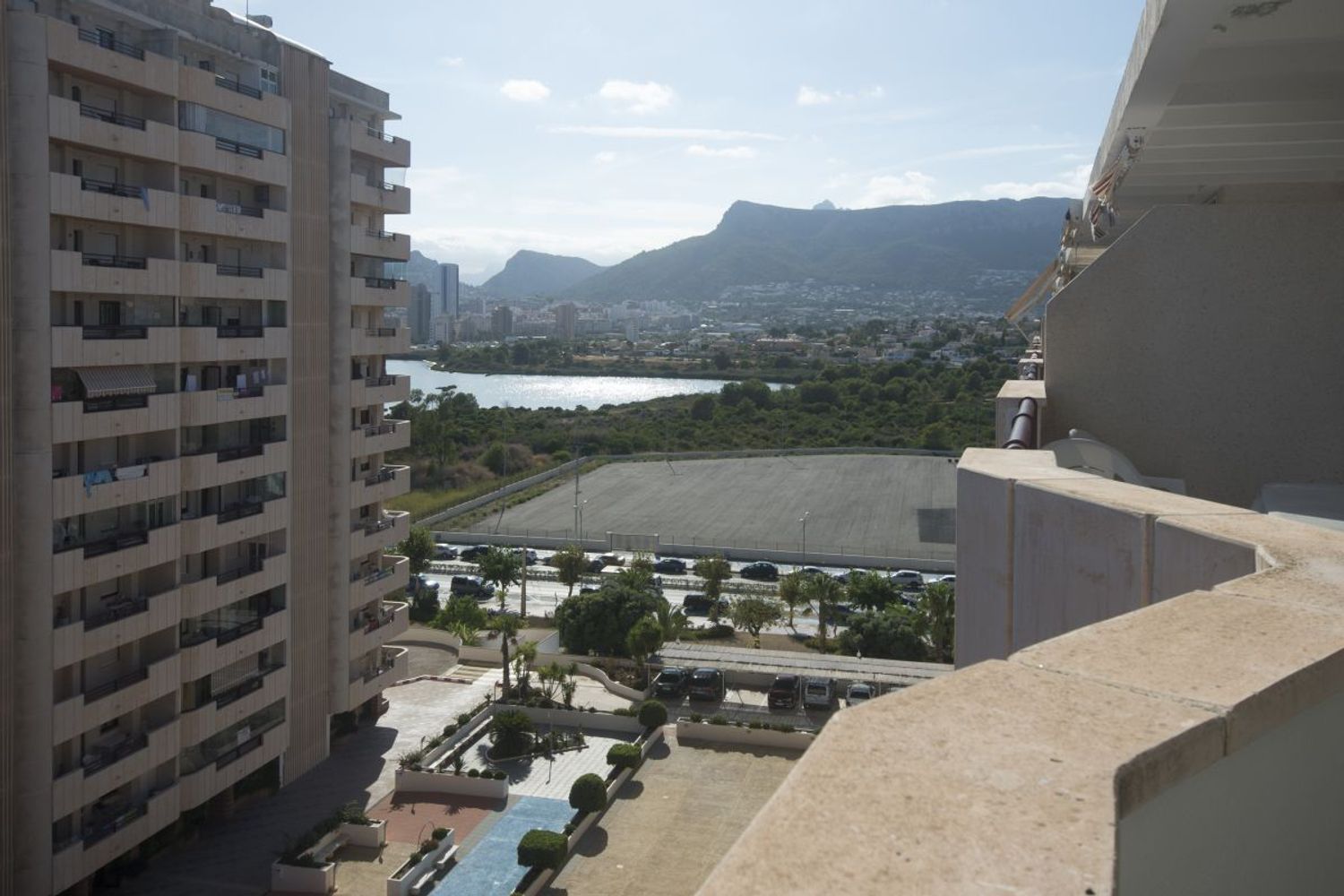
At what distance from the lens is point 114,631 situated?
12.1 meters

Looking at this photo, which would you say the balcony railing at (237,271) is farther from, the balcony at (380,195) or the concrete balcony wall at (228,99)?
the balcony at (380,195)

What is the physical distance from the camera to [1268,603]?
1.86m

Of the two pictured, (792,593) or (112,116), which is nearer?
(112,116)

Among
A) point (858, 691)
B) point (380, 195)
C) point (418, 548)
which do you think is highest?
point (380, 195)

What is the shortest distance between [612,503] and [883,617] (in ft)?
56.3

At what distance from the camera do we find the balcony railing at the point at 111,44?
38.9ft

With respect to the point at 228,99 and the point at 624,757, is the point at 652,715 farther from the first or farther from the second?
the point at 228,99

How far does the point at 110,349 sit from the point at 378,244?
5.91 m

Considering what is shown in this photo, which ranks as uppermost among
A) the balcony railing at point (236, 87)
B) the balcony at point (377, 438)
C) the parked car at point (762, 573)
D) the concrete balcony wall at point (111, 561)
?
the balcony railing at point (236, 87)

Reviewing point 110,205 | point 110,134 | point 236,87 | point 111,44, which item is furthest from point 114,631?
point 236,87

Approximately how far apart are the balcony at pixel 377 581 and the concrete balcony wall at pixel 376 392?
8.65 feet

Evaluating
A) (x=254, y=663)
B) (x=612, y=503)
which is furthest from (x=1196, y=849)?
(x=612, y=503)

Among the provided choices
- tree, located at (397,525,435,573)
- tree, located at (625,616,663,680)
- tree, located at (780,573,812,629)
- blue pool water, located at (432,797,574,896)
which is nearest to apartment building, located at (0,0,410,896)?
blue pool water, located at (432,797,574,896)

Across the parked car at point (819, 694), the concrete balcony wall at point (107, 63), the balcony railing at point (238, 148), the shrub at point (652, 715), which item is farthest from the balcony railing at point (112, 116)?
the parked car at point (819, 694)
